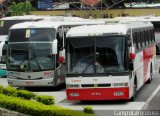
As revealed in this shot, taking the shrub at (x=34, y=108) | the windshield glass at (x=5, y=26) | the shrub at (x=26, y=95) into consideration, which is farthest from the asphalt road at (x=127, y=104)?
the windshield glass at (x=5, y=26)

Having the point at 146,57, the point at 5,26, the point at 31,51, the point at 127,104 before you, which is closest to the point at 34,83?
the point at 31,51

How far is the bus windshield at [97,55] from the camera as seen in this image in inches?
712

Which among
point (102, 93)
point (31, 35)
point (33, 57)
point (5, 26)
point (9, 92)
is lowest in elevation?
point (5, 26)

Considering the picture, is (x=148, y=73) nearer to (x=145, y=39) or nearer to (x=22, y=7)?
(x=145, y=39)

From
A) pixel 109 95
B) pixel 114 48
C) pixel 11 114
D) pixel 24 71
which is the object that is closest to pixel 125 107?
pixel 109 95

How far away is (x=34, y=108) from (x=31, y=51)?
10.4 metres

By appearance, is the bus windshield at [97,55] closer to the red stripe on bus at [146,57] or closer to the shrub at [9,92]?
the shrub at [9,92]

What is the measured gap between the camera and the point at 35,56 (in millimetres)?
22922

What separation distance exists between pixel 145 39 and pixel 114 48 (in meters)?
5.97

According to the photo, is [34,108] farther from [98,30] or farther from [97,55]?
[98,30]

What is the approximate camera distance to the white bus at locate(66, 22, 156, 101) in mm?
18000

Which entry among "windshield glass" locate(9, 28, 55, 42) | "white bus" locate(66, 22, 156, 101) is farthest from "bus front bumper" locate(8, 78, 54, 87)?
"white bus" locate(66, 22, 156, 101)

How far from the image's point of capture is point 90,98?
59.6 ft

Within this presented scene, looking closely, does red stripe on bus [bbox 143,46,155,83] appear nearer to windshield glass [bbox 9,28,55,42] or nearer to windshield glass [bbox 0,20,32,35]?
windshield glass [bbox 9,28,55,42]
